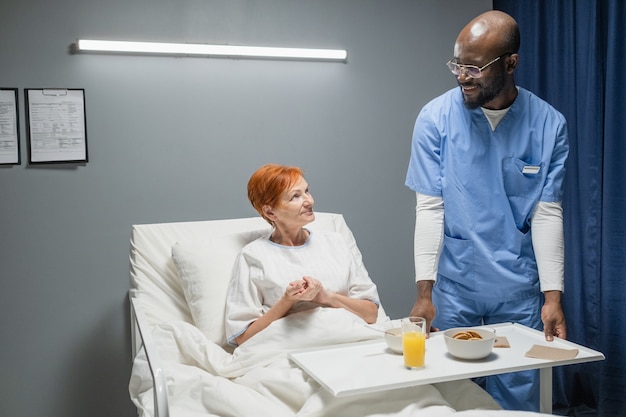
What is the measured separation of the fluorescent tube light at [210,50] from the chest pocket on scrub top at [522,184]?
3.92 ft

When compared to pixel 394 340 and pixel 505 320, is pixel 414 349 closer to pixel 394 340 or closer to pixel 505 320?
pixel 394 340

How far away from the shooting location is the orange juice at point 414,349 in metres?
1.67

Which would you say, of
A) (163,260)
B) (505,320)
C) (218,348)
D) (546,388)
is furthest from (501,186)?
(163,260)

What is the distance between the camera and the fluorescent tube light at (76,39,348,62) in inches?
108

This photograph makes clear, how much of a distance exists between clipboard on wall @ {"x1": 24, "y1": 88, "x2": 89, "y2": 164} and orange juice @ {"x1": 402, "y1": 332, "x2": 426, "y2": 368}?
5.44ft

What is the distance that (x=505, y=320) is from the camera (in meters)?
2.20

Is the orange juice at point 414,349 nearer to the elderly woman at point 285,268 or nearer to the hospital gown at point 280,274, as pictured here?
the elderly woman at point 285,268

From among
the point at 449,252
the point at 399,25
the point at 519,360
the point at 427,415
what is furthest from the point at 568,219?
the point at 427,415

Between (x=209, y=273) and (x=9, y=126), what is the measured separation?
1012 millimetres

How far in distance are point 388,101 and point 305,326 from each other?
149 cm

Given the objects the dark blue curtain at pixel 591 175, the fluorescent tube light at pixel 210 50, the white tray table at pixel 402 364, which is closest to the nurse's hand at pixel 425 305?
the white tray table at pixel 402 364

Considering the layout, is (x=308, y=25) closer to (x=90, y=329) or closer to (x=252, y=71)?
(x=252, y=71)

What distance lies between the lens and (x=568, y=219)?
295 cm

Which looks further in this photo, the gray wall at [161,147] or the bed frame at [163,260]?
the gray wall at [161,147]
